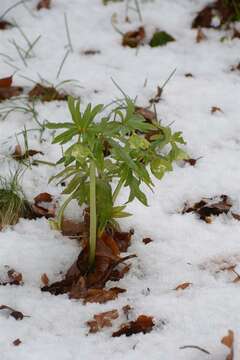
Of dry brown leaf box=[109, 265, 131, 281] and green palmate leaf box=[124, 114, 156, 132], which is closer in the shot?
green palmate leaf box=[124, 114, 156, 132]

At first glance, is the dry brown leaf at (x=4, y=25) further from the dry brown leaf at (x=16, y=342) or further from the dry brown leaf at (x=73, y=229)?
Answer: the dry brown leaf at (x=16, y=342)

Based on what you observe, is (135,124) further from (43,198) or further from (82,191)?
(43,198)

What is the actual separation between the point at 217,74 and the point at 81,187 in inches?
62.6

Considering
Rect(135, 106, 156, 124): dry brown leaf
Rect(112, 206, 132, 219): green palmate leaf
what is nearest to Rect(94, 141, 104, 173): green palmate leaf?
Rect(112, 206, 132, 219): green palmate leaf

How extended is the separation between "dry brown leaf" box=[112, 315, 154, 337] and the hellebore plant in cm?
36

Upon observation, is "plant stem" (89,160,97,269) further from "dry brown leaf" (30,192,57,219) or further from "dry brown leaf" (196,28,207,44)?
"dry brown leaf" (196,28,207,44)

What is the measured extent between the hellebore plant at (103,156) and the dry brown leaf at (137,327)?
0.36 metres

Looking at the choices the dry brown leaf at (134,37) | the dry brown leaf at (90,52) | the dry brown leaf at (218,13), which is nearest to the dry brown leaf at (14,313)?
the dry brown leaf at (90,52)

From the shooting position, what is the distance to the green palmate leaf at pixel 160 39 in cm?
372

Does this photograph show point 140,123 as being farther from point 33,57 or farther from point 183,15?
point 183,15

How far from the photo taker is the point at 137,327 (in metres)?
2.01

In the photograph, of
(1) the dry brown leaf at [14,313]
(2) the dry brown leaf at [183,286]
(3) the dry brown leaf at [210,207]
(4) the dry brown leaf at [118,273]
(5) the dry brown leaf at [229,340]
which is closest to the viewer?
(5) the dry brown leaf at [229,340]

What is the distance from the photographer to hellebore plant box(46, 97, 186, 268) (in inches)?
77.2

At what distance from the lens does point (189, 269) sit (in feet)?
7.45
